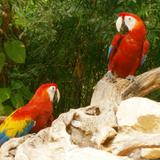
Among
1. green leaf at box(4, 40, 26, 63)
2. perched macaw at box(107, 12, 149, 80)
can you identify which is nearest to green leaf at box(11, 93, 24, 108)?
green leaf at box(4, 40, 26, 63)

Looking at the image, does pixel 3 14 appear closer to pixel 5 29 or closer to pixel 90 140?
pixel 5 29

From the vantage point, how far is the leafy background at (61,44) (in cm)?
279

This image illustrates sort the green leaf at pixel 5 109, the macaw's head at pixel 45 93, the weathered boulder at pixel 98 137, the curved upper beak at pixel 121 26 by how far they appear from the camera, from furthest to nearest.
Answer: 1. the green leaf at pixel 5 109
2. the curved upper beak at pixel 121 26
3. the macaw's head at pixel 45 93
4. the weathered boulder at pixel 98 137

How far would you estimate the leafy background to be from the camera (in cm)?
279

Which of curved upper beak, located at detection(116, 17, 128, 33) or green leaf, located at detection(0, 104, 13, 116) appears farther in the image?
green leaf, located at detection(0, 104, 13, 116)

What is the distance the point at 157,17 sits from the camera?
2779mm

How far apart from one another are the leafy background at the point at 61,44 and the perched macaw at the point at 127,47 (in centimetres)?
14

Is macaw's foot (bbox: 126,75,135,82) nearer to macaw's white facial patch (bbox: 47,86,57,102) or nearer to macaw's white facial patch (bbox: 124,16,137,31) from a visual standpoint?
macaw's white facial patch (bbox: 124,16,137,31)

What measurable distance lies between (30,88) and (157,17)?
3.14ft

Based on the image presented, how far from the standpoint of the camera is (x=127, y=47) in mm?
2637

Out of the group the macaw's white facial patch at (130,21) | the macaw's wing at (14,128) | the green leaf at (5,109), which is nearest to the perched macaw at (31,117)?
the macaw's wing at (14,128)

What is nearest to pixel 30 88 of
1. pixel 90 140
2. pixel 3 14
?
pixel 3 14

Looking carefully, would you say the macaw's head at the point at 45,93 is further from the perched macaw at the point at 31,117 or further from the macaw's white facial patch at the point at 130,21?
the macaw's white facial patch at the point at 130,21

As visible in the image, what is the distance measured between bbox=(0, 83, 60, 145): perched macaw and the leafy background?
1.43ft
